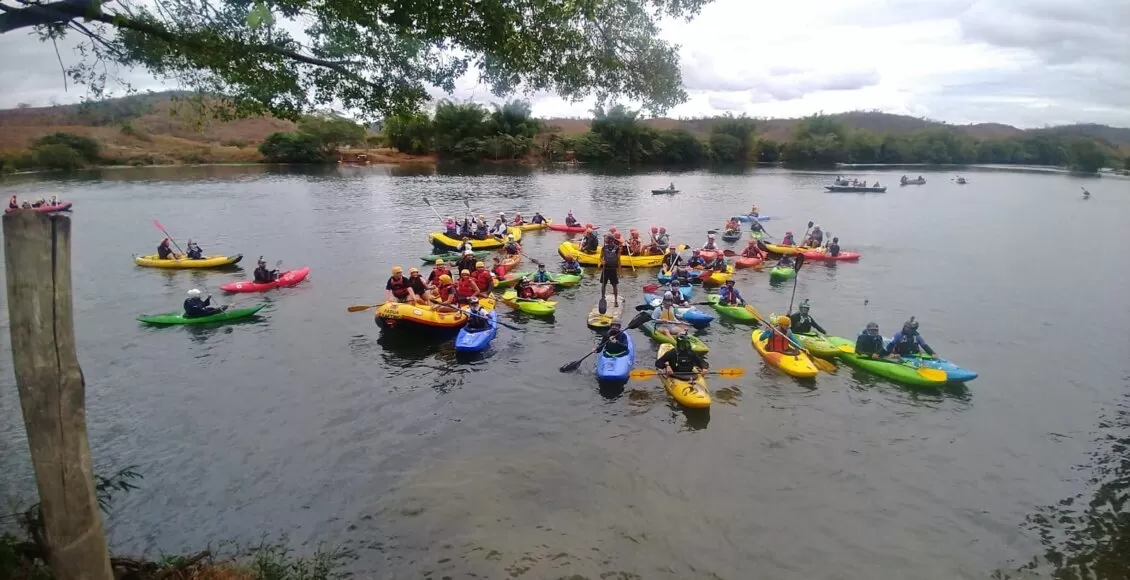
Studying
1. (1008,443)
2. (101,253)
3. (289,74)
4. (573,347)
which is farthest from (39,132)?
(1008,443)

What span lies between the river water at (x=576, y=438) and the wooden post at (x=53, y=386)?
5.51m

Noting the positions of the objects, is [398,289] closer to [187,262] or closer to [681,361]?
[681,361]

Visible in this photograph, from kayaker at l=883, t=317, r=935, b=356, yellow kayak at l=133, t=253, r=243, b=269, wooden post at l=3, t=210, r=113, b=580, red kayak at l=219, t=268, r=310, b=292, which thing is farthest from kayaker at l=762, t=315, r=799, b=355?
yellow kayak at l=133, t=253, r=243, b=269

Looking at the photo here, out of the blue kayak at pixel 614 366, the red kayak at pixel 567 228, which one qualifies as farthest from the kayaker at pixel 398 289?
the red kayak at pixel 567 228

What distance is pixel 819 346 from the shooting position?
1750cm

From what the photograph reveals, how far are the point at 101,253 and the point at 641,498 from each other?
1225 inches

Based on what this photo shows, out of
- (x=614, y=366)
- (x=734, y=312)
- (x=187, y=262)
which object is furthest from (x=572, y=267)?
(x=187, y=262)

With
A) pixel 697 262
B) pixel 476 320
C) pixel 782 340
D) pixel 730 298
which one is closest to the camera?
pixel 782 340

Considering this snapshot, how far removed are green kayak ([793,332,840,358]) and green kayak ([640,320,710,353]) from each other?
271cm

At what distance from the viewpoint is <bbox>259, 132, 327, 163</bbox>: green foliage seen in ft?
269

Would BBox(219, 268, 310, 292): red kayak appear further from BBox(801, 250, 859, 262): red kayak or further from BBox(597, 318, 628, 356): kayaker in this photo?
BBox(801, 250, 859, 262): red kayak

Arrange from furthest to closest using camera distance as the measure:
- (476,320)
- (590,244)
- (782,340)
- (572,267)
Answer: (590,244) < (572,267) < (476,320) < (782,340)

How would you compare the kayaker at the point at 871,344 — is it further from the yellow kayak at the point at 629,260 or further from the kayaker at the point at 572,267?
the yellow kayak at the point at 629,260

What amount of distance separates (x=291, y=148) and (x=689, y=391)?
265ft
